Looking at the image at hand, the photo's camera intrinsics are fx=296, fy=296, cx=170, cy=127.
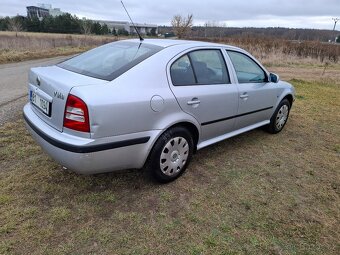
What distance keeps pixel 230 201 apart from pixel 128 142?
4.04 ft

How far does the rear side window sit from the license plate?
1.25m

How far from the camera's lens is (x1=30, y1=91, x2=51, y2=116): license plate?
281 cm

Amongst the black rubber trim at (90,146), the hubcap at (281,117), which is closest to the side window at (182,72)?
the black rubber trim at (90,146)

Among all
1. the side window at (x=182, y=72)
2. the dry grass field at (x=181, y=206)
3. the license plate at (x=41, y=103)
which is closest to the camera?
the dry grass field at (x=181, y=206)

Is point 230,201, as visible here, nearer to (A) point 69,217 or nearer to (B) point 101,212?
(B) point 101,212

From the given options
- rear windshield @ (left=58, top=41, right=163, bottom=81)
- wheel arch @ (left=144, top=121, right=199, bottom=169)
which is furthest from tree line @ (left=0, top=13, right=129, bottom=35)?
wheel arch @ (left=144, top=121, right=199, bottom=169)

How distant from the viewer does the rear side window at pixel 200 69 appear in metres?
3.17

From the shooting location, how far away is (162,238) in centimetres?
249

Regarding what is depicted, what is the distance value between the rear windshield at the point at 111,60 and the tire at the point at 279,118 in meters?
2.60

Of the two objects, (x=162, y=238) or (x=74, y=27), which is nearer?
(x=162, y=238)

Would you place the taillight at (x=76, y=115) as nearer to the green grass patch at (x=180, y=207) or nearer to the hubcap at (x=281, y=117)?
the green grass patch at (x=180, y=207)

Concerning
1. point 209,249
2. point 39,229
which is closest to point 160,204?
point 209,249

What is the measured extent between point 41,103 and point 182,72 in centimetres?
149

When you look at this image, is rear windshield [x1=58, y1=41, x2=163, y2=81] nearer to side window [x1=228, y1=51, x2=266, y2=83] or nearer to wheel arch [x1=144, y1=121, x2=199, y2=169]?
wheel arch [x1=144, y1=121, x2=199, y2=169]
